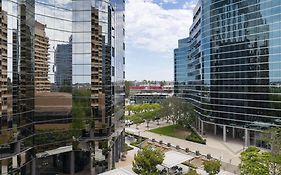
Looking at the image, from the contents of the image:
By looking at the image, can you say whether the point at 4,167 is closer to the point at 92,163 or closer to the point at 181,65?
the point at 92,163

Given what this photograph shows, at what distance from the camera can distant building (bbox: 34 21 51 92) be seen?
31094 millimetres

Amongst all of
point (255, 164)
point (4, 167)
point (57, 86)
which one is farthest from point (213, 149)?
point (4, 167)

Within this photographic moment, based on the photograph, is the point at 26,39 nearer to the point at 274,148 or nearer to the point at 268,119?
the point at 274,148

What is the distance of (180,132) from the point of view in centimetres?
7269

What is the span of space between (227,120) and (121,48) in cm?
2686

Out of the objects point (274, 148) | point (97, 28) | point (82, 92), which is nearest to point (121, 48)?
point (97, 28)

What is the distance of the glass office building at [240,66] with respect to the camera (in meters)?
51.2

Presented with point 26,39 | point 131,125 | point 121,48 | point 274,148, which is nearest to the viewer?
point 26,39

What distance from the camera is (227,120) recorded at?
193 ft

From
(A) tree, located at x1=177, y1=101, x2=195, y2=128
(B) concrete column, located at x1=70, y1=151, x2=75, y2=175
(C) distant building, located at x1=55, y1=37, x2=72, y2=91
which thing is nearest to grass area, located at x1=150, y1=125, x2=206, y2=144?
(A) tree, located at x1=177, y1=101, x2=195, y2=128

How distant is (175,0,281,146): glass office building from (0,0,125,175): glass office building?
28126mm

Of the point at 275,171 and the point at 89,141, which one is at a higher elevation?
the point at 89,141

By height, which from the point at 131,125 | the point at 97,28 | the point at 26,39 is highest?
the point at 97,28

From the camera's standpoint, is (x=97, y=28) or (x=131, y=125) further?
(x=131, y=125)
